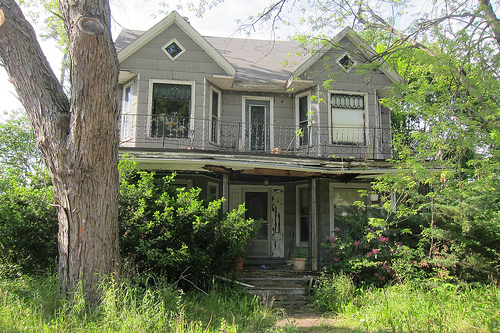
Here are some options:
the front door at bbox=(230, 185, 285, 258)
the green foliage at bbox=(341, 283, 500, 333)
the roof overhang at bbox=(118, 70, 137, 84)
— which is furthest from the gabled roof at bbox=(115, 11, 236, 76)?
the green foliage at bbox=(341, 283, 500, 333)

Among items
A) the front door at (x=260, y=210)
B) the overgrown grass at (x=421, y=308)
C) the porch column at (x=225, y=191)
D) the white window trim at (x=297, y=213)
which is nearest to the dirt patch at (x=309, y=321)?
the overgrown grass at (x=421, y=308)

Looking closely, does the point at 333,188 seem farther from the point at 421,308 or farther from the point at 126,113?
the point at 126,113

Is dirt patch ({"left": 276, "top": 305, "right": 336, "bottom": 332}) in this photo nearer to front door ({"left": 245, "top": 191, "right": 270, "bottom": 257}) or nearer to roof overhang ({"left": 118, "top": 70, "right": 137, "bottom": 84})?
front door ({"left": 245, "top": 191, "right": 270, "bottom": 257})

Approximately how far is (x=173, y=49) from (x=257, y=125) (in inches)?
134

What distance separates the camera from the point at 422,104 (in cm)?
747

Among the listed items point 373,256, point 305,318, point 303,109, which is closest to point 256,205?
point 303,109

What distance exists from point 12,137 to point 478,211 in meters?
18.1

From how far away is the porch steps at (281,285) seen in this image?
8414 mm

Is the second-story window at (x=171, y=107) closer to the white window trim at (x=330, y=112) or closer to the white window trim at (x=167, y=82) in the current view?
the white window trim at (x=167, y=82)

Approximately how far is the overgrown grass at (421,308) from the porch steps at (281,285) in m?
0.58

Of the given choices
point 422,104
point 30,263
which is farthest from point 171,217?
point 422,104

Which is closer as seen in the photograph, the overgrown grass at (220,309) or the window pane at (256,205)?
the overgrown grass at (220,309)

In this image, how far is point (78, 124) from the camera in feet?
16.6

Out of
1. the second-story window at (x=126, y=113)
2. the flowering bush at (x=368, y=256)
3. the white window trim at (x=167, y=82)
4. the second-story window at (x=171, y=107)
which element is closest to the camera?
the flowering bush at (x=368, y=256)
